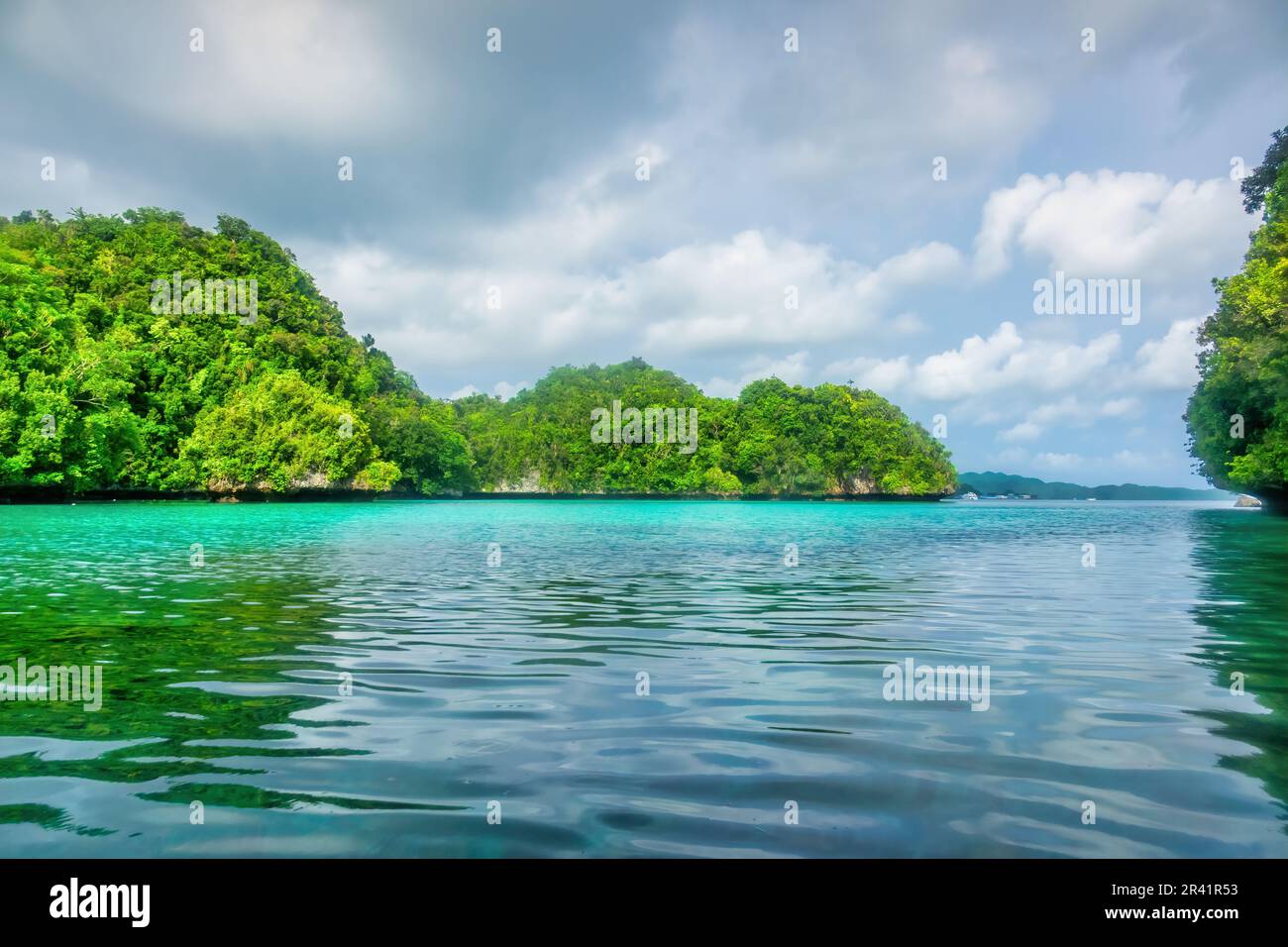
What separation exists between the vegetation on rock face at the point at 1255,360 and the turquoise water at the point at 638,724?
94.7 feet

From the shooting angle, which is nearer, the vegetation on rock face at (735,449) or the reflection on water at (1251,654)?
the reflection on water at (1251,654)

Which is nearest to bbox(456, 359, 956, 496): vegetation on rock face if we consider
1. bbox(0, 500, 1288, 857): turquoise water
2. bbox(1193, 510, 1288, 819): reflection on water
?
bbox(1193, 510, 1288, 819): reflection on water

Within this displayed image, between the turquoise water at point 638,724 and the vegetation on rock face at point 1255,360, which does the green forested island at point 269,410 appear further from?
the vegetation on rock face at point 1255,360

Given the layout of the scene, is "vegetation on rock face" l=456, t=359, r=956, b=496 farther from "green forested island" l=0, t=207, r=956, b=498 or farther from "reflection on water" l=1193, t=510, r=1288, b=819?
"reflection on water" l=1193, t=510, r=1288, b=819

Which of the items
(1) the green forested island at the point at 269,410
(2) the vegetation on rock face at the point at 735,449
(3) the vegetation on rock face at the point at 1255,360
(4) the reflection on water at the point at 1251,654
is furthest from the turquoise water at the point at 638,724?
(2) the vegetation on rock face at the point at 735,449

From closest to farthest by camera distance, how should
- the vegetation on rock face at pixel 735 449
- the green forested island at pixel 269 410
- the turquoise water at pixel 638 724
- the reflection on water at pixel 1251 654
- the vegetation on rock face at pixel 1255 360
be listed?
the turquoise water at pixel 638 724 → the reflection on water at pixel 1251 654 → the vegetation on rock face at pixel 1255 360 → the green forested island at pixel 269 410 → the vegetation on rock face at pixel 735 449

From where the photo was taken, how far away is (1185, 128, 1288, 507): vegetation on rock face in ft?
123

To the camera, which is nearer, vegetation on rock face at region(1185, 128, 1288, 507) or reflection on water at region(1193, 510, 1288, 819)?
reflection on water at region(1193, 510, 1288, 819)

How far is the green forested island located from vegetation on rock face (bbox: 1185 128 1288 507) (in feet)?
223

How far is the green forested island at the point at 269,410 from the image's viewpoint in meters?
60.1

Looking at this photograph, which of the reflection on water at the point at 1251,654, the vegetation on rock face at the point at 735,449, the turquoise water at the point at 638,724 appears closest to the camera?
the turquoise water at the point at 638,724

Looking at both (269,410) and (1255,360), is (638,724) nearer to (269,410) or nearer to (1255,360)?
(1255,360)
